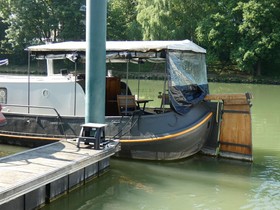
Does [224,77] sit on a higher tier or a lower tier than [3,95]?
higher

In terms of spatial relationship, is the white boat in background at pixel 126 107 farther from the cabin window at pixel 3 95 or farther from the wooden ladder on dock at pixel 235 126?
the wooden ladder on dock at pixel 235 126

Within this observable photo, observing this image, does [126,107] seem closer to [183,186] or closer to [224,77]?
[183,186]

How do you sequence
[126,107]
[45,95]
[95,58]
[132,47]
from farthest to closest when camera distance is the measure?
[45,95] < [126,107] < [132,47] < [95,58]

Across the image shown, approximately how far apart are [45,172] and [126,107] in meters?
3.87

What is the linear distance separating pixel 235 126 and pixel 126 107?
280 cm

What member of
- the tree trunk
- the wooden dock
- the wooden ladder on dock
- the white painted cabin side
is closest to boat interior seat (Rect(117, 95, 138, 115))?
the white painted cabin side

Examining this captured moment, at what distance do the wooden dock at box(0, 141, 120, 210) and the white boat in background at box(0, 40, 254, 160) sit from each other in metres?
1.03

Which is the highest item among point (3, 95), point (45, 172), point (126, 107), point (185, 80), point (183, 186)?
point (185, 80)

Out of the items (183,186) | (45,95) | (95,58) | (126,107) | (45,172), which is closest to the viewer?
(45,172)

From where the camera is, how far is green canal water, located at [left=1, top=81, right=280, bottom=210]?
8094 millimetres

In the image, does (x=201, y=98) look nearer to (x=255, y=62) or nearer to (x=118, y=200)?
(x=118, y=200)

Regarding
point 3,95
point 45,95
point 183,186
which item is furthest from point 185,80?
point 3,95

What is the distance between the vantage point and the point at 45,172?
7227mm

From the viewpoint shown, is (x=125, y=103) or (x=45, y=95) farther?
(x=45, y=95)
